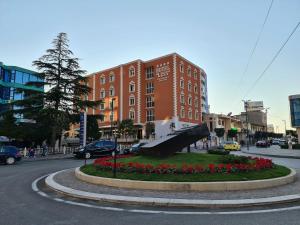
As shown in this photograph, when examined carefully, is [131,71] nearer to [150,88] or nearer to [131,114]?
[150,88]

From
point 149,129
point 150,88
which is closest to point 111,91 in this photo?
point 150,88

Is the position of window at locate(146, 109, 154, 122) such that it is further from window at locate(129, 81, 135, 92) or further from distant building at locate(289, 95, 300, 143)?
distant building at locate(289, 95, 300, 143)

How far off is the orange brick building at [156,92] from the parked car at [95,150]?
26.0 m

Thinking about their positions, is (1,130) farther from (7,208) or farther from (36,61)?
(7,208)

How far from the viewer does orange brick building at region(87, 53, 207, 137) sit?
57000 mm

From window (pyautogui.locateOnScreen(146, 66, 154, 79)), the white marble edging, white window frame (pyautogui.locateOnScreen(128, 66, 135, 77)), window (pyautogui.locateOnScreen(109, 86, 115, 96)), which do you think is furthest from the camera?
window (pyautogui.locateOnScreen(109, 86, 115, 96))

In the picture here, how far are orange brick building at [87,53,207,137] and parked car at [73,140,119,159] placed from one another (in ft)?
85.2

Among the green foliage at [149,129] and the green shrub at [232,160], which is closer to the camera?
the green shrub at [232,160]

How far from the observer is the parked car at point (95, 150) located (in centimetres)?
2792

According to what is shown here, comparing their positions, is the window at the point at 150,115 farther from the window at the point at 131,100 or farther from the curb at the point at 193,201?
the curb at the point at 193,201

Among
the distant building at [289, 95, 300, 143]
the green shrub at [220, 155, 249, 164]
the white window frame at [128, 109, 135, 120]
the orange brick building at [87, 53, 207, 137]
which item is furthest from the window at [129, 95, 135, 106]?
the green shrub at [220, 155, 249, 164]

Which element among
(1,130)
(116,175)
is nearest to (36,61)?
(1,130)

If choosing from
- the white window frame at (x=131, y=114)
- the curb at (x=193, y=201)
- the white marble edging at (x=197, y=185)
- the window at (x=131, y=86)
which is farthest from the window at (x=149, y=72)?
the curb at (x=193, y=201)

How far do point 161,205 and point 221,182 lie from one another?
284 centimetres
